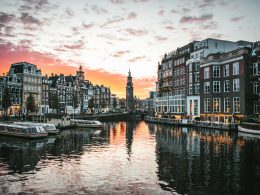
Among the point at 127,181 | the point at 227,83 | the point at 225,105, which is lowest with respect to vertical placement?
the point at 127,181

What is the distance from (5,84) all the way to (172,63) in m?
74.0

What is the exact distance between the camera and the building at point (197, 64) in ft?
345

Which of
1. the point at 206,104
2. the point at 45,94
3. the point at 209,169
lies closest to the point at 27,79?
the point at 45,94

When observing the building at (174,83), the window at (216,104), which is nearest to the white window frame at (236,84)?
the window at (216,104)

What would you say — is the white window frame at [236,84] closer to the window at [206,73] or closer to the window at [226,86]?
the window at [226,86]

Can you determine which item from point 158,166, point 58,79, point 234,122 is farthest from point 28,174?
point 58,79

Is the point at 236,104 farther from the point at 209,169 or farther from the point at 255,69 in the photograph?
the point at 209,169

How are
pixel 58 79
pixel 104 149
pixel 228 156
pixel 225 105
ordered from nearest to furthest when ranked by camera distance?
pixel 228 156 → pixel 104 149 → pixel 225 105 → pixel 58 79

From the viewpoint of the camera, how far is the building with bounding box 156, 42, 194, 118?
118m

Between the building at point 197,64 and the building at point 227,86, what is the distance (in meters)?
5.63

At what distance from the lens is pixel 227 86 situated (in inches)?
3514

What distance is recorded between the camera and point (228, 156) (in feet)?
130

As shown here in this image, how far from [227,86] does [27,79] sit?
281 feet

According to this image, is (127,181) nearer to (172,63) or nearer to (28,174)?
(28,174)
